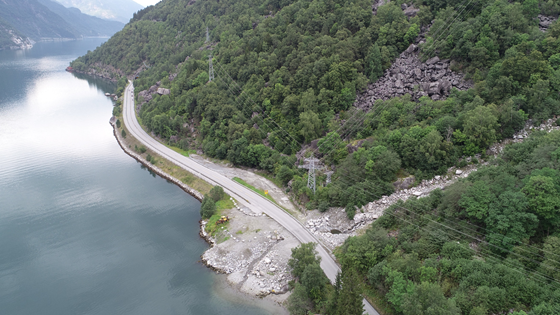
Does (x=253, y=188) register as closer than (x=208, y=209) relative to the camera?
No

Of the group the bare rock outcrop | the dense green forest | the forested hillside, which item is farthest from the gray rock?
the dense green forest

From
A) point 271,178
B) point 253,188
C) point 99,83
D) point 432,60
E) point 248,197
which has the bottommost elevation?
point 99,83

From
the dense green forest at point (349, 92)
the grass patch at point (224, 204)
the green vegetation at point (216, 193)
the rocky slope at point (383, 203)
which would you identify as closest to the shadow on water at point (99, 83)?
the dense green forest at point (349, 92)

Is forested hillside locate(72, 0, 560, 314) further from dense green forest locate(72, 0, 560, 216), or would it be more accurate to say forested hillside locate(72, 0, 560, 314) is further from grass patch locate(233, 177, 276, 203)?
grass patch locate(233, 177, 276, 203)

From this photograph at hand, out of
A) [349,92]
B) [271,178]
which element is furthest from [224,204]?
[349,92]

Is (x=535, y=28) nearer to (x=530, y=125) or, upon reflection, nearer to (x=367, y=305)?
(x=530, y=125)

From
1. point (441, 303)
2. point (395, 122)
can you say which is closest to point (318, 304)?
point (441, 303)

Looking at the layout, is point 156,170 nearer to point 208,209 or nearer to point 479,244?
point 208,209
